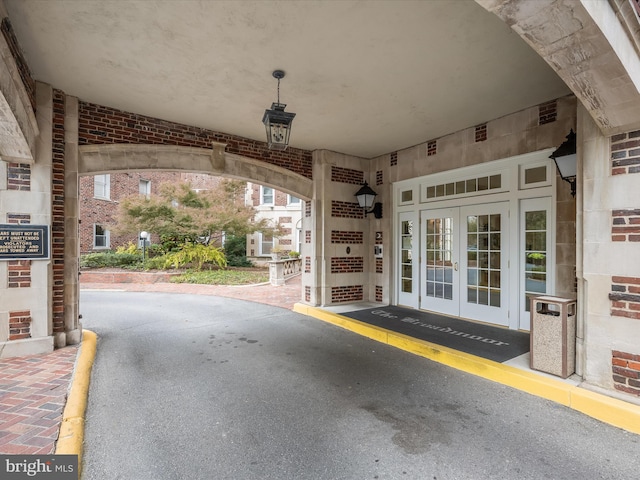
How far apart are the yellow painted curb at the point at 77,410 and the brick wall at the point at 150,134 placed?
10.2 feet

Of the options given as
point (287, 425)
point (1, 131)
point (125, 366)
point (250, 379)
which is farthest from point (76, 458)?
point (1, 131)

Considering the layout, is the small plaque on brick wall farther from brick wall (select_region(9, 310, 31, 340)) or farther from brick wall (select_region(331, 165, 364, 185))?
brick wall (select_region(331, 165, 364, 185))

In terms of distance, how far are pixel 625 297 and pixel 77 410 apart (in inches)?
194

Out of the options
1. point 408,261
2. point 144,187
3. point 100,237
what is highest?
point 144,187

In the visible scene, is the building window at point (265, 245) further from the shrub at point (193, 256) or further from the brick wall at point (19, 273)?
the brick wall at point (19, 273)

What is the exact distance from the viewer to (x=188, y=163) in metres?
5.66

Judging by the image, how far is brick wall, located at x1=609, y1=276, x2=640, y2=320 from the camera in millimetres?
2896

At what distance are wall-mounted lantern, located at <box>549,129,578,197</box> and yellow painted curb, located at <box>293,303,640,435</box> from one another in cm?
249

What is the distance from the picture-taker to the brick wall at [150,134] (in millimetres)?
4883

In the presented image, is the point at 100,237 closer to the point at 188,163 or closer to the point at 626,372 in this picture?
the point at 188,163

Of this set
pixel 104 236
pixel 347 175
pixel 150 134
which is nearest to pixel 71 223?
pixel 150 134

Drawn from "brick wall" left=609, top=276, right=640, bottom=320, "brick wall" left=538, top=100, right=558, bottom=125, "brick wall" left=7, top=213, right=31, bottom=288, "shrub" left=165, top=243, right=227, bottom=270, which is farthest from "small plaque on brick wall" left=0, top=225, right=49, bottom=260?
"shrub" left=165, top=243, right=227, bottom=270

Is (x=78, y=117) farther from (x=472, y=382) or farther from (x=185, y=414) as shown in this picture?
(x=472, y=382)

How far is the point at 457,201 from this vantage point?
6.12 meters
